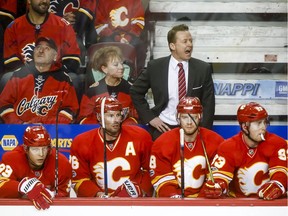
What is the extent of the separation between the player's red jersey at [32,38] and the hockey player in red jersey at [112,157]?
77 centimetres

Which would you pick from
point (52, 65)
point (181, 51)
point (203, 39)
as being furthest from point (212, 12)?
point (52, 65)

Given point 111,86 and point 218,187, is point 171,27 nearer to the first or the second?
point 111,86

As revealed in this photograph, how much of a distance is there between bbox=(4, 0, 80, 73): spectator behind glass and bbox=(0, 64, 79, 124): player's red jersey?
77 mm

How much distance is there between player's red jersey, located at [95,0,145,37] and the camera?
6.25 meters

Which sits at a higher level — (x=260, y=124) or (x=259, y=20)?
(x=259, y=20)

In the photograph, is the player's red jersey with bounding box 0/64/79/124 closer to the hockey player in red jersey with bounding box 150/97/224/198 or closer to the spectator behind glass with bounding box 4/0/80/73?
the spectator behind glass with bounding box 4/0/80/73

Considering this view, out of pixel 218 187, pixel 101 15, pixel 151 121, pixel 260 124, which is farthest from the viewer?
pixel 101 15

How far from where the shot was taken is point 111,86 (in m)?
6.21

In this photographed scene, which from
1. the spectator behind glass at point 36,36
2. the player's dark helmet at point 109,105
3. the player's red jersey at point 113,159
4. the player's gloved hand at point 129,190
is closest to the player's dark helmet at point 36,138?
the player's red jersey at point 113,159

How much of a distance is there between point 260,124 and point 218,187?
54 cm

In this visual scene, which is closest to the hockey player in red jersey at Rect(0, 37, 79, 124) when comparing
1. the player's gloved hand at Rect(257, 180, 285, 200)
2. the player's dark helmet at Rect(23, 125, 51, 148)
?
the player's dark helmet at Rect(23, 125, 51, 148)

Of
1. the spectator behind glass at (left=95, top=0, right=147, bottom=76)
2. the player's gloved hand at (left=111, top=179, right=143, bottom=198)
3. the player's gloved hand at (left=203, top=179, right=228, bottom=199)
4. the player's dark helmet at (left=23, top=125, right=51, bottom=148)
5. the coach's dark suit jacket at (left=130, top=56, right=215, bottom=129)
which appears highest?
the spectator behind glass at (left=95, top=0, right=147, bottom=76)

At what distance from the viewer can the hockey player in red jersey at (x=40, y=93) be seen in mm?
6156

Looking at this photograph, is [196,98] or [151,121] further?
[151,121]
